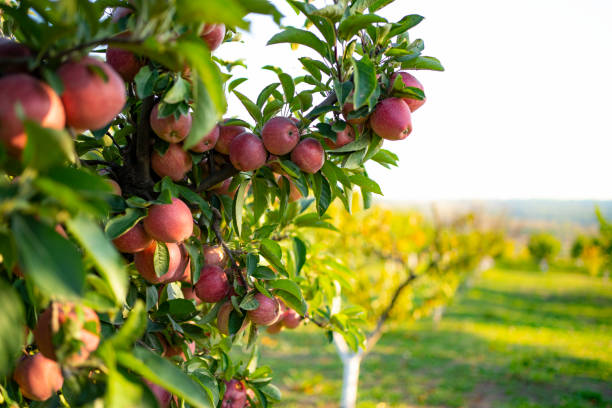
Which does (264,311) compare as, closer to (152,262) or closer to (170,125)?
(152,262)

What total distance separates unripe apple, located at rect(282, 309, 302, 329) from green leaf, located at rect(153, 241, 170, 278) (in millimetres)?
523

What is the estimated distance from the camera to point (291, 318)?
1.33 m

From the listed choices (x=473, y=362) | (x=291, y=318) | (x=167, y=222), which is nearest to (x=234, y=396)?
(x=291, y=318)

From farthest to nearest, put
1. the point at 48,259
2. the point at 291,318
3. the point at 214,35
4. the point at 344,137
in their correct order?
the point at 291,318, the point at 344,137, the point at 214,35, the point at 48,259

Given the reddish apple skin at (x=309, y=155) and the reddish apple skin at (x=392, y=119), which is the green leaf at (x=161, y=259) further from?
the reddish apple skin at (x=392, y=119)

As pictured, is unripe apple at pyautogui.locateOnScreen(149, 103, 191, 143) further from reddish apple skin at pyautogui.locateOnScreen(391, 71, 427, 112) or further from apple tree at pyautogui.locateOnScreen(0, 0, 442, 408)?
reddish apple skin at pyautogui.locateOnScreen(391, 71, 427, 112)

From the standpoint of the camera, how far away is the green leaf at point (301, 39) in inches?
35.6

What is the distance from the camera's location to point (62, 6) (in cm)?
50

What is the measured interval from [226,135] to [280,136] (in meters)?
0.15

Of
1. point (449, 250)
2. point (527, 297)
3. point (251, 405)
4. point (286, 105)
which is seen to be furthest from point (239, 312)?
point (527, 297)

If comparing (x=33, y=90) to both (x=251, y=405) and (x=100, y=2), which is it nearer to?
(x=100, y=2)

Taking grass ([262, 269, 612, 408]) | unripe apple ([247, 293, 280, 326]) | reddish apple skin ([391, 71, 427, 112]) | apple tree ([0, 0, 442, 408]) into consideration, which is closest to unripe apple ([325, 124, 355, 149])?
apple tree ([0, 0, 442, 408])

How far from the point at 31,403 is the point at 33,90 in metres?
0.62

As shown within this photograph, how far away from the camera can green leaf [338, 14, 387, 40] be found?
0.80 m
